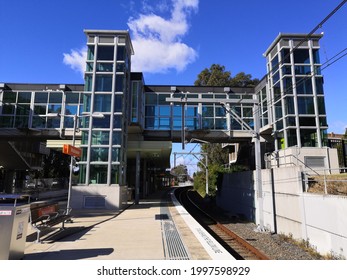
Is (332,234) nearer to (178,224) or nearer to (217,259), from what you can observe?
(178,224)

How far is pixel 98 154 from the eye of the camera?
20.2 meters

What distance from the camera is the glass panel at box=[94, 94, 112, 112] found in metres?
20.8

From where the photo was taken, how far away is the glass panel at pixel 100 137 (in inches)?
802

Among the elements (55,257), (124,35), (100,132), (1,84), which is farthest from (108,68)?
(55,257)

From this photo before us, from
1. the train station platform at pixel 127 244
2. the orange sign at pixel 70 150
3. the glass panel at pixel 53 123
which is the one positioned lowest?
the train station platform at pixel 127 244

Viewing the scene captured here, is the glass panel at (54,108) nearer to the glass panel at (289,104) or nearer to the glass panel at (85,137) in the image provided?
the glass panel at (85,137)

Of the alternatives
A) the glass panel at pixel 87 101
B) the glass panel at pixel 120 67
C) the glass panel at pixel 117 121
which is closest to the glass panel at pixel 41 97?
the glass panel at pixel 87 101

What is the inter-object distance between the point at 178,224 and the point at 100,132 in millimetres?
11013

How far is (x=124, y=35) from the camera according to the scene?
71.2 ft

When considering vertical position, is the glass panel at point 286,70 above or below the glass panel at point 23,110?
above

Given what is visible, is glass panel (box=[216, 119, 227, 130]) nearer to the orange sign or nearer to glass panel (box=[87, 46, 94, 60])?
glass panel (box=[87, 46, 94, 60])

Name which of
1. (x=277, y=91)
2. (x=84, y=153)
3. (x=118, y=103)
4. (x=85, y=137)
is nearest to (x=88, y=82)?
(x=118, y=103)

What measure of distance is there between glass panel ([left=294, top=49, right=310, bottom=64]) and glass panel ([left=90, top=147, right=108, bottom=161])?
1720 centimetres

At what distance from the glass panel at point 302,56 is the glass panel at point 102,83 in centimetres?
1537
